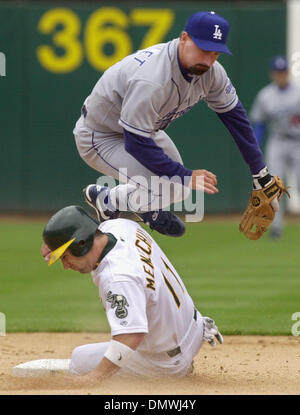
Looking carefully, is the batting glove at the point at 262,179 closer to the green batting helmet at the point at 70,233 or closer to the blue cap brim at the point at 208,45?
the blue cap brim at the point at 208,45

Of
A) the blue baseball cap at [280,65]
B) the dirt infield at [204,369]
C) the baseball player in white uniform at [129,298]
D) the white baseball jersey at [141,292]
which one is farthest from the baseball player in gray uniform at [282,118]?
the white baseball jersey at [141,292]

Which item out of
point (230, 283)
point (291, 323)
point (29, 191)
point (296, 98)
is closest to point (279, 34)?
point (296, 98)

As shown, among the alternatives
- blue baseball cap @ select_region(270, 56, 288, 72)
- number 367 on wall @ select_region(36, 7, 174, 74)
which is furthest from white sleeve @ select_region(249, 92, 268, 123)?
number 367 on wall @ select_region(36, 7, 174, 74)

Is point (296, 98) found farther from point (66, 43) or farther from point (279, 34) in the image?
point (66, 43)

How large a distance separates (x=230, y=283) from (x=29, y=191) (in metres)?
6.96

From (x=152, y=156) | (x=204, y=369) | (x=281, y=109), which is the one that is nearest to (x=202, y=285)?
(x=204, y=369)

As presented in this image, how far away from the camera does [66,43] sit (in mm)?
15203

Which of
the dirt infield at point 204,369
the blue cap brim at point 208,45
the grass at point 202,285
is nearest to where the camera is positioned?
the dirt infield at point 204,369

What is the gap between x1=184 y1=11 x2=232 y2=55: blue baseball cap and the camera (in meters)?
5.19

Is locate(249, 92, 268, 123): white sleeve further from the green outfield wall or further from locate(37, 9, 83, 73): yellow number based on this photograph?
locate(37, 9, 83, 73): yellow number

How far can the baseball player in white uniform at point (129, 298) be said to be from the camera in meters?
4.32

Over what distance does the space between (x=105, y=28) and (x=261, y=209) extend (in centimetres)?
971

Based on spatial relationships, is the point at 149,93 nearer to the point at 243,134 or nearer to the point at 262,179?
the point at 243,134

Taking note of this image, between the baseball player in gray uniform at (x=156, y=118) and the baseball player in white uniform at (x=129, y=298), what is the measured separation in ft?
2.41
